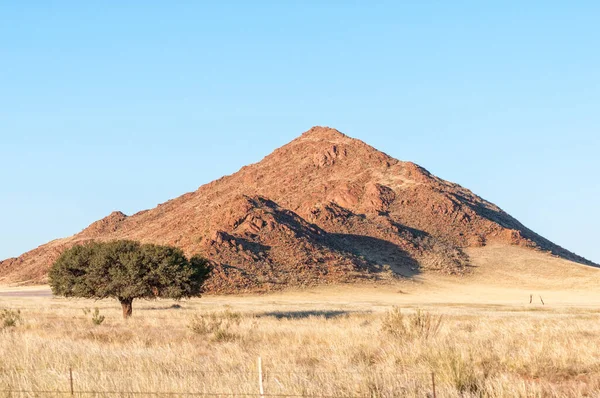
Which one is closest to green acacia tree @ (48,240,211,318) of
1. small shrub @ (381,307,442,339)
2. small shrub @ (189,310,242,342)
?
small shrub @ (189,310,242,342)

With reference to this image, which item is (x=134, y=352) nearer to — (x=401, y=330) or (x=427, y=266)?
(x=401, y=330)

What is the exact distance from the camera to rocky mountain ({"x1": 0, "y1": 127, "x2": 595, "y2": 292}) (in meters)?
91.4

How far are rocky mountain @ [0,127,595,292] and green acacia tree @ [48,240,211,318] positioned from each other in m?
38.3

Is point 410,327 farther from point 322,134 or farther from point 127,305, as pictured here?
point 322,134

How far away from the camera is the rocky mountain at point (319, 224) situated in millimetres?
91375

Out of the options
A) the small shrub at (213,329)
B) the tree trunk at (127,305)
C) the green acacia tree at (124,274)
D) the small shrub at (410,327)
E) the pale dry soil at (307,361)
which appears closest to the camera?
the pale dry soil at (307,361)

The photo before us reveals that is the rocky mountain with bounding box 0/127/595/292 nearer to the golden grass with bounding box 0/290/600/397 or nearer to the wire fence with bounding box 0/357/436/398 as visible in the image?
the golden grass with bounding box 0/290/600/397

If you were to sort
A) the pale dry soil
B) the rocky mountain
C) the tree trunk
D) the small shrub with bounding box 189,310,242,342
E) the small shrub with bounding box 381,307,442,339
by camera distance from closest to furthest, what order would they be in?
the pale dry soil
the small shrub with bounding box 381,307,442,339
the small shrub with bounding box 189,310,242,342
the tree trunk
the rocky mountain

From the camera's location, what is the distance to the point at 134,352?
17.9 metres

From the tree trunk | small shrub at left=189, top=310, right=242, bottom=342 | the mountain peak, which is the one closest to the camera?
small shrub at left=189, top=310, right=242, bottom=342

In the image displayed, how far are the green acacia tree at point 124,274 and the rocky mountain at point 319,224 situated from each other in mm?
38265

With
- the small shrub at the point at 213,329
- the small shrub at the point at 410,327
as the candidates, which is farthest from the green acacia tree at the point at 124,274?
the small shrub at the point at 410,327

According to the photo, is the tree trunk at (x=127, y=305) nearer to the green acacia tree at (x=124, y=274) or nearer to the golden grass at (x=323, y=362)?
the green acacia tree at (x=124, y=274)

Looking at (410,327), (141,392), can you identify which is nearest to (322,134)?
(410,327)
